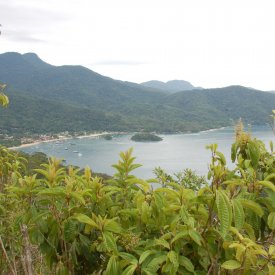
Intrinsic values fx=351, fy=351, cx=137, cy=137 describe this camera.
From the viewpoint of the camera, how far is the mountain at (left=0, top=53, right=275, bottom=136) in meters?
88.6

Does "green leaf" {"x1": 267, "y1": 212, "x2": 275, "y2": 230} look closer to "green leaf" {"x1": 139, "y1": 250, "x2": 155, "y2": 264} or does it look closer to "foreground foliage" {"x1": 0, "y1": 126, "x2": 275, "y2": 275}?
"foreground foliage" {"x1": 0, "y1": 126, "x2": 275, "y2": 275}

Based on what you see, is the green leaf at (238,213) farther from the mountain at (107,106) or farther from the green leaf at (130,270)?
the mountain at (107,106)

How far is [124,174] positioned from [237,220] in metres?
0.59

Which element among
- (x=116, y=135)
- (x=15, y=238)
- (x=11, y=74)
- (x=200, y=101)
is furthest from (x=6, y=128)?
(x=11, y=74)

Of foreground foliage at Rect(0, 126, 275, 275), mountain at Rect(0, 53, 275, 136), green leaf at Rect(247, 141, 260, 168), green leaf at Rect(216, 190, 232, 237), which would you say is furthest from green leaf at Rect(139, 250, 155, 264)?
mountain at Rect(0, 53, 275, 136)

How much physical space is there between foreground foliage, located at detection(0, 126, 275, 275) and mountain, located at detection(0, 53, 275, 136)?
73.4 meters

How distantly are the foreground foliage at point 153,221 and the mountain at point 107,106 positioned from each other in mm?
73440

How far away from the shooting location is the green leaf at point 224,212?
0.94 metres

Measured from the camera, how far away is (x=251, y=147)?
143cm

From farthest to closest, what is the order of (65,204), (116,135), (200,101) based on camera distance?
(200,101)
(116,135)
(65,204)

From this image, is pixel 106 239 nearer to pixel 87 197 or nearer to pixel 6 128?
pixel 87 197

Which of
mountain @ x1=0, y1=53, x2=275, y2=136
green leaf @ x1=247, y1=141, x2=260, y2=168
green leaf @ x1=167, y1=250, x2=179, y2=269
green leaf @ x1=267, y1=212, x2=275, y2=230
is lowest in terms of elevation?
green leaf @ x1=167, y1=250, x2=179, y2=269

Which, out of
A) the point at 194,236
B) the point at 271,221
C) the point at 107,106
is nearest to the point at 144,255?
the point at 194,236

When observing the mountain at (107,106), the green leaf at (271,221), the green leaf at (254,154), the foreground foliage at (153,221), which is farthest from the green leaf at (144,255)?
the mountain at (107,106)
